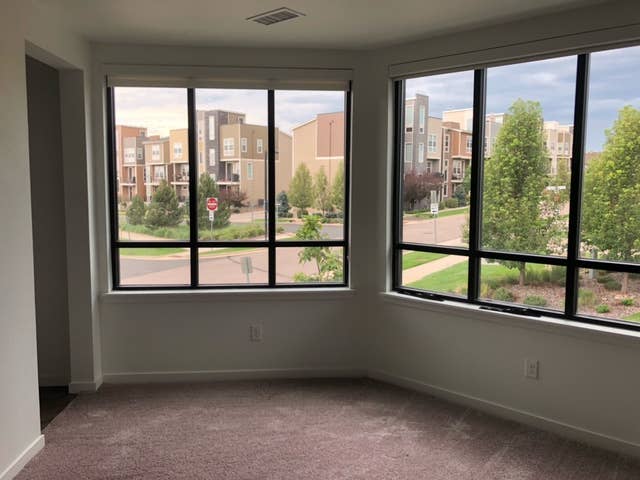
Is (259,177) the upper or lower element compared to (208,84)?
lower

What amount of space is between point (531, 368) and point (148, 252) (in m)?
2.84

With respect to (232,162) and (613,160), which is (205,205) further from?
(613,160)

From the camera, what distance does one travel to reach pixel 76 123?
384 centimetres

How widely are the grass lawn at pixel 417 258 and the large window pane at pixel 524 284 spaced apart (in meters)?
0.38

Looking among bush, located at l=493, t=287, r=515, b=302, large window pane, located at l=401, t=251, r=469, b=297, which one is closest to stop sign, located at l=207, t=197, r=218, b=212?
large window pane, located at l=401, t=251, r=469, b=297

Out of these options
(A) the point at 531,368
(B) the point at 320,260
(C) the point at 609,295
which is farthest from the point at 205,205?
(C) the point at 609,295

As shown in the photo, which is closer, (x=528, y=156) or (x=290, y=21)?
(x=290, y=21)

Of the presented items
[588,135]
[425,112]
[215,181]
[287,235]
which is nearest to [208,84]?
[215,181]

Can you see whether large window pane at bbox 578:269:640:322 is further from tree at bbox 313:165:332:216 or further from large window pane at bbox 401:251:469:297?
tree at bbox 313:165:332:216

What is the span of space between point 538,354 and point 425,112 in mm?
1812

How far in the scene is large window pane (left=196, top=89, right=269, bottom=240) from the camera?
4191 millimetres

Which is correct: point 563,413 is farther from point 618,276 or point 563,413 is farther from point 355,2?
point 355,2

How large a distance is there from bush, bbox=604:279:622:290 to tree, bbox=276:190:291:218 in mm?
2262

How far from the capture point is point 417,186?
161 inches
